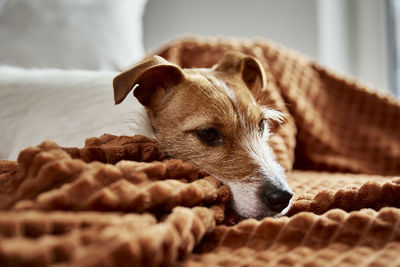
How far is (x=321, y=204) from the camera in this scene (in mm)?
1033

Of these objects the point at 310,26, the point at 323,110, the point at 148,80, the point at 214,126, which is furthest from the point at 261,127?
the point at 310,26

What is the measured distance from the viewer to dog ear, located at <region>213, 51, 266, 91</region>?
1556 millimetres

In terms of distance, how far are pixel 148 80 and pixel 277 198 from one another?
2.15 ft

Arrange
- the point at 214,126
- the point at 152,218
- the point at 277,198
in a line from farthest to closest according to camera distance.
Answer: the point at 214,126 → the point at 277,198 → the point at 152,218

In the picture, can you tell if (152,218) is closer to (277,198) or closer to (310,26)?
(277,198)

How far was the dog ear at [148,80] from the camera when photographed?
1.13 metres

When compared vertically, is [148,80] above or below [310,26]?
below

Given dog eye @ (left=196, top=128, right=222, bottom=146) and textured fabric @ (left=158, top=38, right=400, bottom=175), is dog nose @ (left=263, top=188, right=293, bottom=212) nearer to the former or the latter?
dog eye @ (left=196, top=128, right=222, bottom=146)

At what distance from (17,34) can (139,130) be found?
1.21 metres

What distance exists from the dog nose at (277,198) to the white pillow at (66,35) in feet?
4.45

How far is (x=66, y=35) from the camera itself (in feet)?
6.50

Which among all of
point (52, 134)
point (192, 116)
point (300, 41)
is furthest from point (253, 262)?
point (300, 41)

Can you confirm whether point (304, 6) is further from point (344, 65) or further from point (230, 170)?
point (230, 170)

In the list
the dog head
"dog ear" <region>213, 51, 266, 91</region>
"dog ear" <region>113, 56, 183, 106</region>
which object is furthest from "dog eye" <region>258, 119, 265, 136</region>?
"dog ear" <region>113, 56, 183, 106</region>
